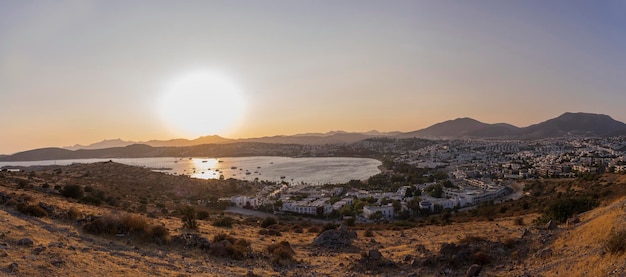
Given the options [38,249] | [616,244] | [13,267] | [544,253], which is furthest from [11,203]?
[616,244]

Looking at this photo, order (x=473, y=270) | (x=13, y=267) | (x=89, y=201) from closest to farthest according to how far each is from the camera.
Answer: (x=13, y=267) → (x=473, y=270) → (x=89, y=201)

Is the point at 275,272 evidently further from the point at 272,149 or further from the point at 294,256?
the point at 272,149

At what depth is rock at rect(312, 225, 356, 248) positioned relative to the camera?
45.3 ft

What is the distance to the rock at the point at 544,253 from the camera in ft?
31.5

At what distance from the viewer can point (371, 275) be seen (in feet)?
32.3

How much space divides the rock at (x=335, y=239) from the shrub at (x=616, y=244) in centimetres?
772

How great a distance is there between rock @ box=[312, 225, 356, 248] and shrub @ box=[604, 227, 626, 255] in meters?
7.72

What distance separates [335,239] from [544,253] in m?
6.61

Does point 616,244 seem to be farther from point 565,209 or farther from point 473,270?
point 565,209

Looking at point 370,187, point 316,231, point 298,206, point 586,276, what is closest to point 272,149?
point 370,187

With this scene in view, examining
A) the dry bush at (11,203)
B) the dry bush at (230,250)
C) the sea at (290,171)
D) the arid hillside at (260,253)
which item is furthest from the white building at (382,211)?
the sea at (290,171)

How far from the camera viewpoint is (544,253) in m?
9.75

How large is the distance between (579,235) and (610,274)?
360cm

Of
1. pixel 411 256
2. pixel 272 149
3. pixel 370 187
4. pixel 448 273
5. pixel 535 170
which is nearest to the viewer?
pixel 448 273
